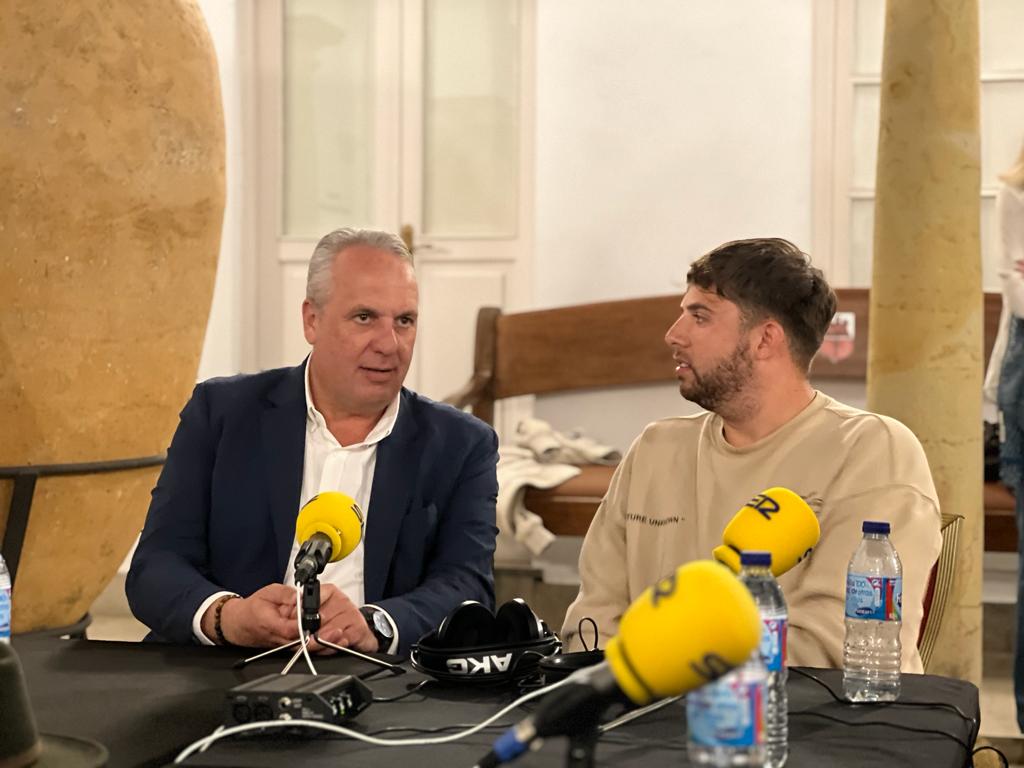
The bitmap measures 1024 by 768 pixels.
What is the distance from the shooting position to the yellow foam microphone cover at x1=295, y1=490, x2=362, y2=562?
5.70 ft

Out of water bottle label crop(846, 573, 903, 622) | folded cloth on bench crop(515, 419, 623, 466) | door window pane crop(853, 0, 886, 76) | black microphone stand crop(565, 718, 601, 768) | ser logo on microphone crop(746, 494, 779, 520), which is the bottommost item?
folded cloth on bench crop(515, 419, 623, 466)

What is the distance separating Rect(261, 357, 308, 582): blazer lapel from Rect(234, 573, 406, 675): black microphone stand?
0.43m

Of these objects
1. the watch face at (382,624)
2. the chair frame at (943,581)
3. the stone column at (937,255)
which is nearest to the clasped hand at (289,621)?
the watch face at (382,624)

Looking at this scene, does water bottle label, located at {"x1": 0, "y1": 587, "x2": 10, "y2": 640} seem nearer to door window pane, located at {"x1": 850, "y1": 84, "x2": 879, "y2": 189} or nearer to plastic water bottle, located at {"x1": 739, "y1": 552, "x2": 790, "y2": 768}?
plastic water bottle, located at {"x1": 739, "y1": 552, "x2": 790, "y2": 768}

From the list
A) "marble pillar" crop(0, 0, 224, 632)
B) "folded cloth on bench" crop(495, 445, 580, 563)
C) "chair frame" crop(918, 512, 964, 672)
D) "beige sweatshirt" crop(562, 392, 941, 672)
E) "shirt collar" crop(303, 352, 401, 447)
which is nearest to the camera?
"beige sweatshirt" crop(562, 392, 941, 672)

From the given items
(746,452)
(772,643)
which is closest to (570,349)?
(746,452)

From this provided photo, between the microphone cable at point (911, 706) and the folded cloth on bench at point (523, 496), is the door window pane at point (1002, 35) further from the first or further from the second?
the microphone cable at point (911, 706)

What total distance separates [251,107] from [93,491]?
8.76 ft

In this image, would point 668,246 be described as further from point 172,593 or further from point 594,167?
point 172,593

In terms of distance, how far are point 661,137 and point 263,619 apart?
11.5ft

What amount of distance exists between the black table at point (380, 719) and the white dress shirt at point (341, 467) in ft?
1.67

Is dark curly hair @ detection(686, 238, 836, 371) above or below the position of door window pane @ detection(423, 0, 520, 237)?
below

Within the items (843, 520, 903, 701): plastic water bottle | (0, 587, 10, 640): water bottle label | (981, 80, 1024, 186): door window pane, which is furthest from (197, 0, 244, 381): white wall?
(843, 520, 903, 701): plastic water bottle

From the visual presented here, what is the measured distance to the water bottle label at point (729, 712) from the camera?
40.5 inches
